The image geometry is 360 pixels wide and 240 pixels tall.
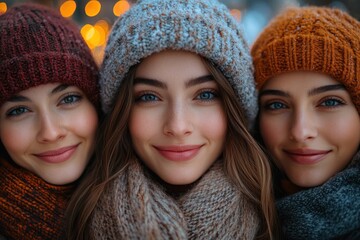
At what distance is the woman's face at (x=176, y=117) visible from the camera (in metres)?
1.68

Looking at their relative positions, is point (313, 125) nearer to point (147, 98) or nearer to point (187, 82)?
point (187, 82)

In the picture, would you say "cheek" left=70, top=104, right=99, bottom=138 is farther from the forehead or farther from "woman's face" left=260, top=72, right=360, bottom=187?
"woman's face" left=260, top=72, right=360, bottom=187

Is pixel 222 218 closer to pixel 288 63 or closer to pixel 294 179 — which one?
pixel 294 179

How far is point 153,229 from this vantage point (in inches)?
60.9

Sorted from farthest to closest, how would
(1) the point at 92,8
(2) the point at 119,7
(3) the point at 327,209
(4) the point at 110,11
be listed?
(4) the point at 110,11
(1) the point at 92,8
(2) the point at 119,7
(3) the point at 327,209

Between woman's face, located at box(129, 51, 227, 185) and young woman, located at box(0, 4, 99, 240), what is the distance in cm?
31

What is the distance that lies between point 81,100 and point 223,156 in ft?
2.58

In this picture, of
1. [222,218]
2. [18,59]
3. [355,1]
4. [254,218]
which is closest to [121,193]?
[222,218]

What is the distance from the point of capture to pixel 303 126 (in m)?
1.71

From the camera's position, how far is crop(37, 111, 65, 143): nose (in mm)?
1706

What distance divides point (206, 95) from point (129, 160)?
0.51 m

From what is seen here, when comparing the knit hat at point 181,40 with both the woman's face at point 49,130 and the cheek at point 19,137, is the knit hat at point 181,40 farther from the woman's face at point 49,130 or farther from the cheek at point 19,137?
the cheek at point 19,137

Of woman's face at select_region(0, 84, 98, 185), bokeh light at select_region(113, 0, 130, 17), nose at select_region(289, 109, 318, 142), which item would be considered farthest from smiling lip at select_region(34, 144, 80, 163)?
bokeh light at select_region(113, 0, 130, 17)

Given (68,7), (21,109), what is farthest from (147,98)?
(68,7)
